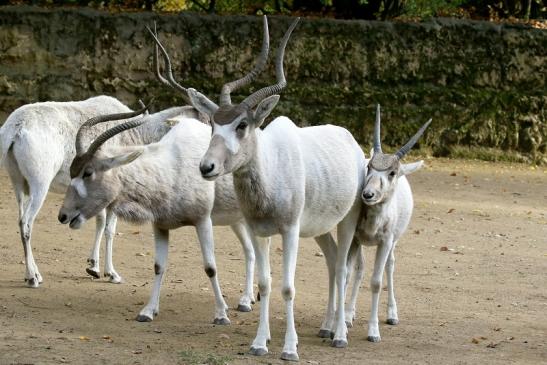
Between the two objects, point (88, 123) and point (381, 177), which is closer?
point (381, 177)

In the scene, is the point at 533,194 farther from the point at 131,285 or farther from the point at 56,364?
the point at 56,364

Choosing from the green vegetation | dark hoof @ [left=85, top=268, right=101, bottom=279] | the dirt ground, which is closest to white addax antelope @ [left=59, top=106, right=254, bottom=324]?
the dirt ground

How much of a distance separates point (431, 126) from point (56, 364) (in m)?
11.8

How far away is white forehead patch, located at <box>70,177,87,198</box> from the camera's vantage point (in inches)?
307

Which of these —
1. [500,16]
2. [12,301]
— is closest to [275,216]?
[12,301]

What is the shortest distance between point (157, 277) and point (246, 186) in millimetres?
1471

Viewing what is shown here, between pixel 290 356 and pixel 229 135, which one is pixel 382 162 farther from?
pixel 290 356

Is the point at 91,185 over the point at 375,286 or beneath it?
over

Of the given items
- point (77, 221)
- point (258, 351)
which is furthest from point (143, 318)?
point (258, 351)

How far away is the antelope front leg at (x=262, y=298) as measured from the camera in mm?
6898

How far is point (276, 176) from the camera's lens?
693cm

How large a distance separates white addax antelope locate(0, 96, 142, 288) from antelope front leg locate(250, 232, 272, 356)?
230 cm

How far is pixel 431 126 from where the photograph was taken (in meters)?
17.5

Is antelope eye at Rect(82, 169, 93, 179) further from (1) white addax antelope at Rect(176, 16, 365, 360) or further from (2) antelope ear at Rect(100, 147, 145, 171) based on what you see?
(1) white addax antelope at Rect(176, 16, 365, 360)
